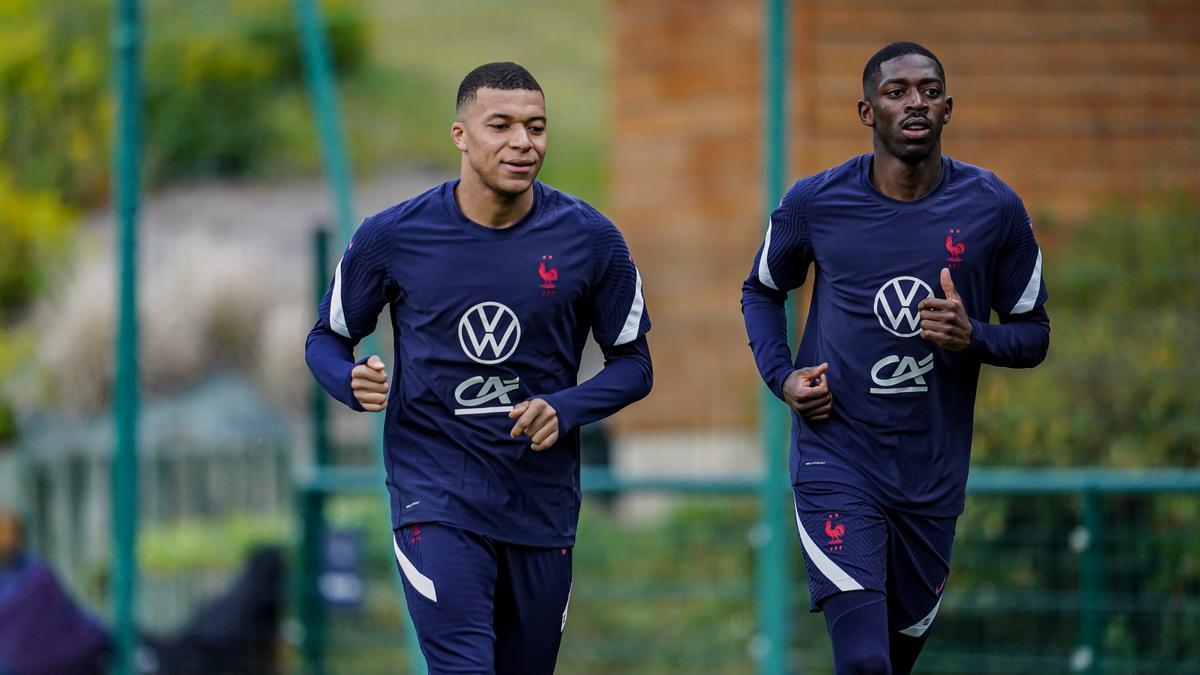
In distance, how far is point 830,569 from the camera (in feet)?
18.3

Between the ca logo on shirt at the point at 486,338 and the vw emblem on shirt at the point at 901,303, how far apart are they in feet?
3.64

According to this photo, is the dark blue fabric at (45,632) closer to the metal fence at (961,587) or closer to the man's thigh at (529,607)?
the metal fence at (961,587)

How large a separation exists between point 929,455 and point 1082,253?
450 cm

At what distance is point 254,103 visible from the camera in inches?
719

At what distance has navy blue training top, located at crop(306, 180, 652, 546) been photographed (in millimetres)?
5570

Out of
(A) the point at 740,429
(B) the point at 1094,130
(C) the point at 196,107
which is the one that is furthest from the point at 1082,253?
(C) the point at 196,107

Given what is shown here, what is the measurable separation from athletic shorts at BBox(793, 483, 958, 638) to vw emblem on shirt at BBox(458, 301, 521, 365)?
1058 mm

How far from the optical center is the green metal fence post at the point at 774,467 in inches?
334

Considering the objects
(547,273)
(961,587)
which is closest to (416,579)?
(547,273)

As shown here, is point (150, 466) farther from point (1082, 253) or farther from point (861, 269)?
point (861, 269)

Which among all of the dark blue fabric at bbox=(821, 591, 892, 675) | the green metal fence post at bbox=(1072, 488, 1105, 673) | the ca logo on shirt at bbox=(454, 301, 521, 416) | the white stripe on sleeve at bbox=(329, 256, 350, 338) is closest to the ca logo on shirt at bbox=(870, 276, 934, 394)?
the dark blue fabric at bbox=(821, 591, 892, 675)

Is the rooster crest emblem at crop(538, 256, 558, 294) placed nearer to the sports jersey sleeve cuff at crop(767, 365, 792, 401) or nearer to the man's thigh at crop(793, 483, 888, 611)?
the sports jersey sleeve cuff at crop(767, 365, 792, 401)

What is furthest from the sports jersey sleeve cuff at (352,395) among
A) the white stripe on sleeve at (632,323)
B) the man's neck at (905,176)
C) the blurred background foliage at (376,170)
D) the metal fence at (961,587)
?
the blurred background foliage at (376,170)

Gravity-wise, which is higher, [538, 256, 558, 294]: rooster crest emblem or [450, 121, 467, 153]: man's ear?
[450, 121, 467, 153]: man's ear
